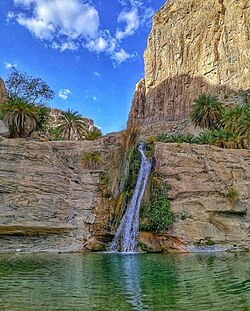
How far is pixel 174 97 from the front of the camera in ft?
272

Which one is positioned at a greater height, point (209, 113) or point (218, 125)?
point (209, 113)

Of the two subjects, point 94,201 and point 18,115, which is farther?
point 18,115

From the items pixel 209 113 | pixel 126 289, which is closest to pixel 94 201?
pixel 126 289

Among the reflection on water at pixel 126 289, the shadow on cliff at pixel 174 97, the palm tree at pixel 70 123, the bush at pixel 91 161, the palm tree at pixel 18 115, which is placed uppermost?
the shadow on cliff at pixel 174 97

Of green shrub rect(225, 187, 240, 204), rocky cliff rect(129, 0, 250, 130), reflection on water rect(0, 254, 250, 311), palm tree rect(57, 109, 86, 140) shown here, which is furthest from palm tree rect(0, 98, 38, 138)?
rocky cliff rect(129, 0, 250, 130)

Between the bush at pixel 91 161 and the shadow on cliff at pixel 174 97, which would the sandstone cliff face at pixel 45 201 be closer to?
the bush at pixel 91 161

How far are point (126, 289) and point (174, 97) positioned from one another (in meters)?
77.5

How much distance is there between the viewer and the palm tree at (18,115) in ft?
97.2

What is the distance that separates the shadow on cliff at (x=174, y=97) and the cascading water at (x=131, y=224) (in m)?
47.8

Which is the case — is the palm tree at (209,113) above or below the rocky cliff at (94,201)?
above

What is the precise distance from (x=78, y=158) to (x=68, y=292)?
63.3 ft

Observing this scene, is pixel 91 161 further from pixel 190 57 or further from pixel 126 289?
pixel 190 57

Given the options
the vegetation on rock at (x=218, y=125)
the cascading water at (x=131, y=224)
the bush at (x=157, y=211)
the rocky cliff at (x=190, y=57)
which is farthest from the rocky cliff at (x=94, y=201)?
the rocky cliff at (x=190, y=57)

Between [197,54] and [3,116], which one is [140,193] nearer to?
[3,116]
